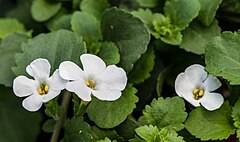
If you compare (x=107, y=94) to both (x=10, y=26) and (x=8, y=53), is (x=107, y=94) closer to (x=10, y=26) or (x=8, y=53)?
(x=8, y=53)

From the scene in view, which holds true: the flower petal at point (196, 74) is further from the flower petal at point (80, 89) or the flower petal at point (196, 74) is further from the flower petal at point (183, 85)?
the flower petal at point (80, 89)

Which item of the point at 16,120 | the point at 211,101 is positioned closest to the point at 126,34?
the point at 211,101

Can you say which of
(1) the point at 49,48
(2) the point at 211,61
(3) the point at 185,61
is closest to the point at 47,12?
(1) the point at 49,48

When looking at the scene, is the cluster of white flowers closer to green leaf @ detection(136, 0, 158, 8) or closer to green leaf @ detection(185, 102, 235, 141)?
green leaf @ detection(185, 102, 235, 141)

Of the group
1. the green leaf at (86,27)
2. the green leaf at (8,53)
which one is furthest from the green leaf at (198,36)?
the green leaf at (8,53)

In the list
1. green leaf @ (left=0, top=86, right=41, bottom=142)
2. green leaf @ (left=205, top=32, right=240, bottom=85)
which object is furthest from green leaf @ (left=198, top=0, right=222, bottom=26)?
green leaf @ (left=0, top=86, right=41, bottom=142)

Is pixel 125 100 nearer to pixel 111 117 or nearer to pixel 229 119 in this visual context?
pixel 111 117
